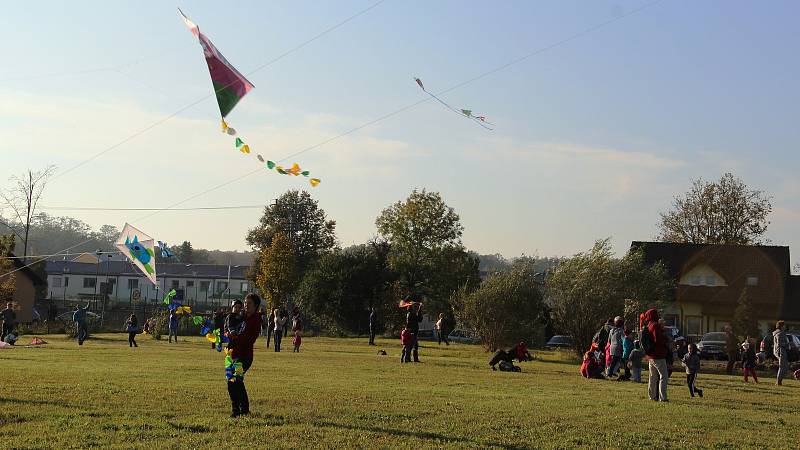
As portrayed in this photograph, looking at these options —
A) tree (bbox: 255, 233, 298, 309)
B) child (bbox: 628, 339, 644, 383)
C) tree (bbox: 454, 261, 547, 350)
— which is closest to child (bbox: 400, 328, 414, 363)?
child (bbox: 628, 339, 644, 383)

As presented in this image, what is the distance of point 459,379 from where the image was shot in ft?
69.3

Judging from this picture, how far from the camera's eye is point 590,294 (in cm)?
3641

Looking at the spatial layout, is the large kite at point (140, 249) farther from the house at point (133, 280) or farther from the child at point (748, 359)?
the house at point (133, 280)

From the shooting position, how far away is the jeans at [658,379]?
1697 centimetres

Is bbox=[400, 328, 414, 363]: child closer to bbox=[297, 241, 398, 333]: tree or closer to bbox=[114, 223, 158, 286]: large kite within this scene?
bbox=[114, 223, 158, 286]: large kite

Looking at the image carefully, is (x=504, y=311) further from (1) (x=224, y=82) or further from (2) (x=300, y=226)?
(2) (x=300, y=226)

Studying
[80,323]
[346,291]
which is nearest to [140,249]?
[80,323]

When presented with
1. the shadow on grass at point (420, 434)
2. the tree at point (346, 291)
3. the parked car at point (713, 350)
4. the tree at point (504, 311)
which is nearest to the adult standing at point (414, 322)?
the tree at point (504, 311)

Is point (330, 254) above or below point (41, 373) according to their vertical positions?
above

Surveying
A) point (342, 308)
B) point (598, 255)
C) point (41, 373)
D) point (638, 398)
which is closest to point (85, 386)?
point (41, 373)

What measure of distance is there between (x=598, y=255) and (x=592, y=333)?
5068 millimetres

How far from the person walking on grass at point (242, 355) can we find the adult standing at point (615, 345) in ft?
42.6

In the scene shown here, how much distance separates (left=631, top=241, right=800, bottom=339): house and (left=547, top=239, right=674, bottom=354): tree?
2544 centimetres

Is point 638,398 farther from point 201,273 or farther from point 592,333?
point 201,273
